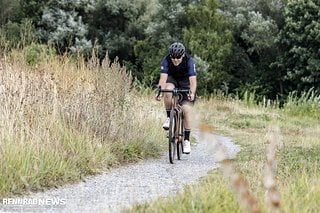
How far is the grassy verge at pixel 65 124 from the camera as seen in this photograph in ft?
25.7

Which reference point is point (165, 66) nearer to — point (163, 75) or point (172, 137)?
point (163, 75)

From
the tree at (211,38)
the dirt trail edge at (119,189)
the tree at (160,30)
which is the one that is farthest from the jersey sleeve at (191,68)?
the tree at (160,30)

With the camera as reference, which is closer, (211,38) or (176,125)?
(176,125)

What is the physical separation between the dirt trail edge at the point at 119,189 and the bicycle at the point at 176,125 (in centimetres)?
28

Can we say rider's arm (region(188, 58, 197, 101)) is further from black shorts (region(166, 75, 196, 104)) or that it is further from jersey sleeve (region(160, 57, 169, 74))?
jersey sleeve (region(160, 57, 169, 74))

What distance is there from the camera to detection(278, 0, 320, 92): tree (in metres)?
33.2

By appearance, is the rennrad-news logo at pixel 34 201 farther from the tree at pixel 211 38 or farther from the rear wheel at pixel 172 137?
the tree at pixel 211 38

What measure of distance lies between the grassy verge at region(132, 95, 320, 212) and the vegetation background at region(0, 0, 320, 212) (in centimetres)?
3

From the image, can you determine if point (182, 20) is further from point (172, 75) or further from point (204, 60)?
point (172, 75)

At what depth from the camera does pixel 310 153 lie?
1216cm

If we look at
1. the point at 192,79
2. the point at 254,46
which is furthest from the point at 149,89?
the point at 254,46

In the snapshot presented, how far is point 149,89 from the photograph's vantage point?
773 inches

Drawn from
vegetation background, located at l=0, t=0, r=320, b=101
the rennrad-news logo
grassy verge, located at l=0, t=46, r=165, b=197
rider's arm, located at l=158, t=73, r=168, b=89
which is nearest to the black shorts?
rider's arm, located at l=158, t=73, r=168, b=89

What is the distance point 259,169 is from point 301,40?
86.2 feet
